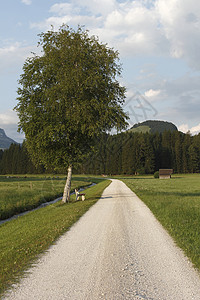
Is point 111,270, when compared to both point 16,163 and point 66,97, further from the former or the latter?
point 16,163

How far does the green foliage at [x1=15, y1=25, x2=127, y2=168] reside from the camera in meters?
19.0

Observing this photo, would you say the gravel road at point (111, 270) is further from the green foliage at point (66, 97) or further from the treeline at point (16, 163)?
the treeline at point (16, 163)

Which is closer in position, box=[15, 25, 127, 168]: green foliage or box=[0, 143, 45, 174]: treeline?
box=[15, 25, 127, 168]: green foliage

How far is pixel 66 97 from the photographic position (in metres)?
19.0

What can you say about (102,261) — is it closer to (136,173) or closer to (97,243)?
(97,243)

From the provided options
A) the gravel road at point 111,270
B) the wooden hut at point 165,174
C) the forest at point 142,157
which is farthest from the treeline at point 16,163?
the gravel road at point 111,270

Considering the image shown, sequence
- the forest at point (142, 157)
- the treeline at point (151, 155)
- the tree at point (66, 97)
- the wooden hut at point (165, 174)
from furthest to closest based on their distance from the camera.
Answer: the forest at point (142, 157) → the treeline at point (151, 155) → the wooden hut at point (165, 174) → the tree at point (66, 97)

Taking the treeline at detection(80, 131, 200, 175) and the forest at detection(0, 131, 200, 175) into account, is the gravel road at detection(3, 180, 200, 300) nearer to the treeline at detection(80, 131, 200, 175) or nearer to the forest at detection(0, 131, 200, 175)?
the forest at detection(0, 131, 200, 175)

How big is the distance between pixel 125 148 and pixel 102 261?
110 meters

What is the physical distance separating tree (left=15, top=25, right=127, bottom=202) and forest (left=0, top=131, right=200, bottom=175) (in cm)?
7969

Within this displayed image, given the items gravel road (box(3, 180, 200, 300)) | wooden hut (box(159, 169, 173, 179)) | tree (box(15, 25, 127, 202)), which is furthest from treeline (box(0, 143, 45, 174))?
gravel road (box(3, 180, 200, 300))

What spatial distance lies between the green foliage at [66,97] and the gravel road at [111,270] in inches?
439

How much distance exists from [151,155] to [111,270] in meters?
106

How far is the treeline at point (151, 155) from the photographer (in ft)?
358
